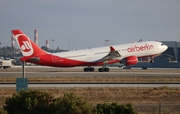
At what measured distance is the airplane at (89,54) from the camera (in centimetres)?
6216

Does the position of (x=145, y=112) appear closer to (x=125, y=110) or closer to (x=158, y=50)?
(x=125, y=110)

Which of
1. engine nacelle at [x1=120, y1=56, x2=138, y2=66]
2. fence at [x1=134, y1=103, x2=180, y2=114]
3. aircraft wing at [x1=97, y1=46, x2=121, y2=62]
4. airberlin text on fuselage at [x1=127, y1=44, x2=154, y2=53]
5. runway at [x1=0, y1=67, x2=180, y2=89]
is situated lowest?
fence at [x1=134, y1=103, x2=180, y2=114]

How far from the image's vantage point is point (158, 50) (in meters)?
74.9

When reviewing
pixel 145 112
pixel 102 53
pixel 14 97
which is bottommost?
pixel 145 112

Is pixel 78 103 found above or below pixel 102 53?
below

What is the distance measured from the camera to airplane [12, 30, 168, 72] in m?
62.2

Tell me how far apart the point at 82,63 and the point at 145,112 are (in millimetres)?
47813

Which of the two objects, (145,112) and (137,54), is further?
(137,54)

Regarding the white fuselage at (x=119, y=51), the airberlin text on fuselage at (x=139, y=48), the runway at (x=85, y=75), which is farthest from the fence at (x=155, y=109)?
the airberlin text on fuselage at (x=139, y=48)

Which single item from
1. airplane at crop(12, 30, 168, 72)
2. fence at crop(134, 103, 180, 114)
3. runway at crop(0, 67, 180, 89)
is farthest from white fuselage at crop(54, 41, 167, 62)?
fence at crop(134, 103, 180, 114)

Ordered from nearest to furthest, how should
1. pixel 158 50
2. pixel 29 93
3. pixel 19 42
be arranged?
pixel 29 93 < pixel 19 42 < pixel 158 50

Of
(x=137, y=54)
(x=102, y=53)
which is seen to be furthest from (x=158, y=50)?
(x=102, y=53)

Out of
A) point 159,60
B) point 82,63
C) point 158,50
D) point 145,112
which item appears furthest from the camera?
point 159,60

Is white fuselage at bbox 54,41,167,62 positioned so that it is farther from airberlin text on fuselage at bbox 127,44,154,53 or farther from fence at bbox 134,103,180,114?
fence at bbox 134,103,180,114
